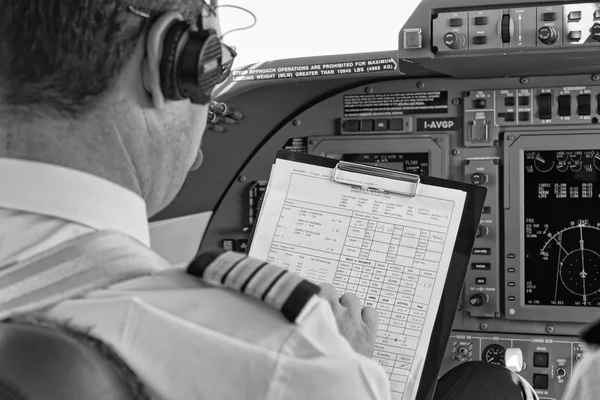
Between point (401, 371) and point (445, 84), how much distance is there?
5.90 ft

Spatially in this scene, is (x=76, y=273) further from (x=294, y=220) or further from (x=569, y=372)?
(x=569, y=372)

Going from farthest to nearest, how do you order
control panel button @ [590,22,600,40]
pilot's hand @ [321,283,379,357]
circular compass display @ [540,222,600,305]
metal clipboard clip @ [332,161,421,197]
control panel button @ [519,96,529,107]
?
1. control panel button @ [519,96,529,107]
2. circular compass display @ [540,222,600,305]
3. control panel button @ [590,22,600,40]
4. metal clipboard clip @ [332,161,421,197]
5. pilot's hand @ [321,283,379,357]

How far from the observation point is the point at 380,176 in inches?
80.0

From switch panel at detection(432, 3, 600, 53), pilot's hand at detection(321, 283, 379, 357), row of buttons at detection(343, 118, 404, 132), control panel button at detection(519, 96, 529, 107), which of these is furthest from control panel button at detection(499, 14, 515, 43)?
pilot's hand at detection(321, 283, 379, 357)

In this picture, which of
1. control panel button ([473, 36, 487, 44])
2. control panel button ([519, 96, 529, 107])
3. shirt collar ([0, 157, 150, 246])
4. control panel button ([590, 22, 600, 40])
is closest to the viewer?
shirt collar ([0, 157, 150, 246])

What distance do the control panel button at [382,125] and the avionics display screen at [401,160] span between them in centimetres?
12

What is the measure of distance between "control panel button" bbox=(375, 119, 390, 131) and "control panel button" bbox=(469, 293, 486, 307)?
81 centimetres

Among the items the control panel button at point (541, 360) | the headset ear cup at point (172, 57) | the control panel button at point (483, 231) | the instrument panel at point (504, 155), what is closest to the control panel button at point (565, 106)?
the instrument panel at point (504, 155)

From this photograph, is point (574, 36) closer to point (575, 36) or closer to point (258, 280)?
point (575, 36)

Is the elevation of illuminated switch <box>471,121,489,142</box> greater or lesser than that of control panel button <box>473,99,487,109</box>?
lesser

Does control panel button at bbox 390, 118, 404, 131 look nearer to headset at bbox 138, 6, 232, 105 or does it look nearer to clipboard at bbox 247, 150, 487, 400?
clipboard at bbox 247, 150, 487, 400

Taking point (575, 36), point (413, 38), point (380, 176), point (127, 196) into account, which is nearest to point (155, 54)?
point (127, 196)

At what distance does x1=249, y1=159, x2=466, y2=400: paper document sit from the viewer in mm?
1894

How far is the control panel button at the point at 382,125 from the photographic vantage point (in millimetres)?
3428
